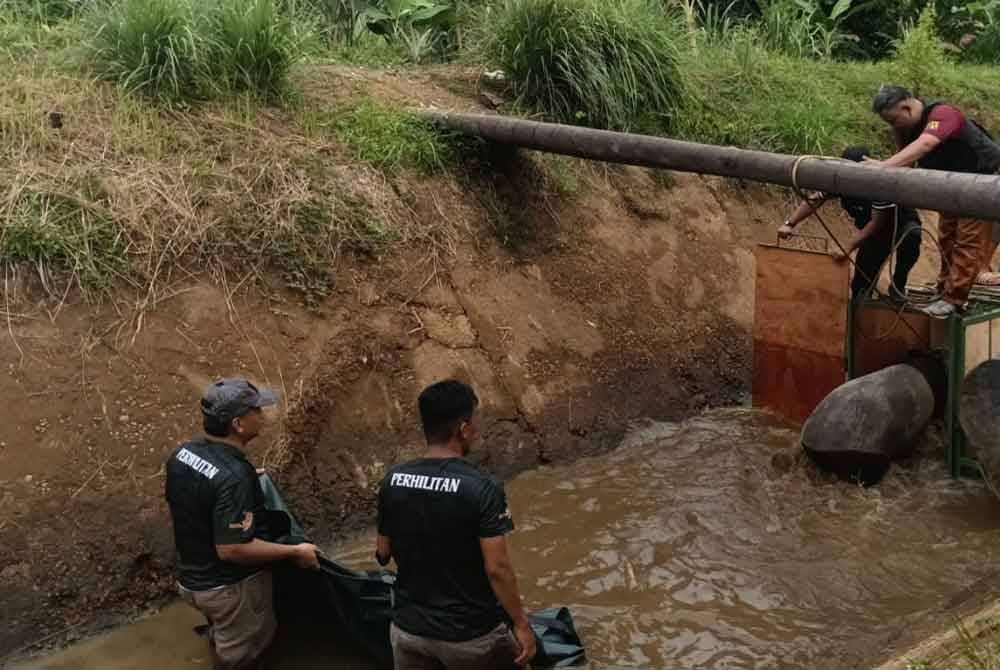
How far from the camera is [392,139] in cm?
800

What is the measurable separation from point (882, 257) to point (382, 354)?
12.1 ft

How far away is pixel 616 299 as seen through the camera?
8445 millimetres

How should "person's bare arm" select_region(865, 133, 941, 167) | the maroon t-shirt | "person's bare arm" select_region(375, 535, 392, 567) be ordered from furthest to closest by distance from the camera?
the maroon t-shirt → "person's bare arm" select_region(865, 133, 941, 167) → "person's bare arm" select_region(375, 535, 392, 567)

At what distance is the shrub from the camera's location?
7473mm

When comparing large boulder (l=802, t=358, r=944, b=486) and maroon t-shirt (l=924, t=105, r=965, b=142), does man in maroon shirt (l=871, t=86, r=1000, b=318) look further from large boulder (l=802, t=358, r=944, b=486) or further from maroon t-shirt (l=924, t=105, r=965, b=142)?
large boulder (l=802, t=358, r=944, b=486)

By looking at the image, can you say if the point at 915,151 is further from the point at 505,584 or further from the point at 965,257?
the point at 505,584

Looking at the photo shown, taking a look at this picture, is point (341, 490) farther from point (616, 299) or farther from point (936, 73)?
point (936, 73)

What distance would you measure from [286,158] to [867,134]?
6.61 metres

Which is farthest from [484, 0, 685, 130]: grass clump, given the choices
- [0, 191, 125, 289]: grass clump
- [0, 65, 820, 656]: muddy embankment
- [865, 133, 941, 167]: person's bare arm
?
[0, 191, 125, 289]: grass clump

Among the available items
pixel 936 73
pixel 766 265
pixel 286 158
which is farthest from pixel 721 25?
pixel 286 158

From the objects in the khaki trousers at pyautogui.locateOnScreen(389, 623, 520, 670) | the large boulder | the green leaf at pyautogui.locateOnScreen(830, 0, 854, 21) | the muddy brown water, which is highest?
the green leaf at pyautogui.locateOnScreen(830, 0, 854, 21)

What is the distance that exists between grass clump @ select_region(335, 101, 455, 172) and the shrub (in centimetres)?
117

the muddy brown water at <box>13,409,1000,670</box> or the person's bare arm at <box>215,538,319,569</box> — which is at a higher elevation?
the person's bare arm at <box>215,538,319,569</box>

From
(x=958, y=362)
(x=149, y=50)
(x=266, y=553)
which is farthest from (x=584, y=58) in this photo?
(x=266, y=553)
